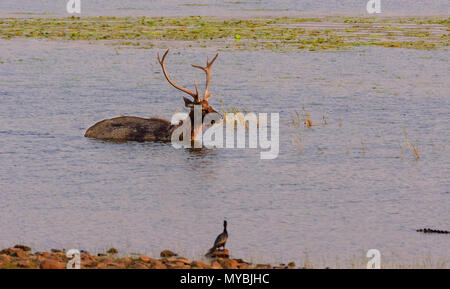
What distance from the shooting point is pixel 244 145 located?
21.6m

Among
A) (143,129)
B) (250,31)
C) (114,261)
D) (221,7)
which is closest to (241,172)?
(143,129)

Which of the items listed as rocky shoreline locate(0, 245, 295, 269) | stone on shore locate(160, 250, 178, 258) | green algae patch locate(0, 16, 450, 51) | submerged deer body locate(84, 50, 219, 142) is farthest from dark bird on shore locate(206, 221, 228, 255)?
green algae patch locate(0, 16, 450, 51)

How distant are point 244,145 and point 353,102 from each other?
6.87 metres

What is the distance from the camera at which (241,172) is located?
18.5 m

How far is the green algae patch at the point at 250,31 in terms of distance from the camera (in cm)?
4350

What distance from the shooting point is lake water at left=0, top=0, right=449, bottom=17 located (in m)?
64.6

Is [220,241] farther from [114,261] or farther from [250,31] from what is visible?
[250,31]

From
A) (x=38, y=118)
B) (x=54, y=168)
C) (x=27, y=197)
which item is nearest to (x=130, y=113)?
(x=38, y=118)

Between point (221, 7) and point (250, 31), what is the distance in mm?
21848

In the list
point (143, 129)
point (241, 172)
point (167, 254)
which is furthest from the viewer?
point (143, 129)

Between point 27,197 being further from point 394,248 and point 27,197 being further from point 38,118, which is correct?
point 38,118

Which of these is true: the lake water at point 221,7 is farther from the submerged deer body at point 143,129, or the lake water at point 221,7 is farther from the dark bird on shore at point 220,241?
the dark bird on shore at point 220,241

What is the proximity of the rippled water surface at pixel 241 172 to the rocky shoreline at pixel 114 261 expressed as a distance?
48cm

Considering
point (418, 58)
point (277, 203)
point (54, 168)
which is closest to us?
point (277, 203)
